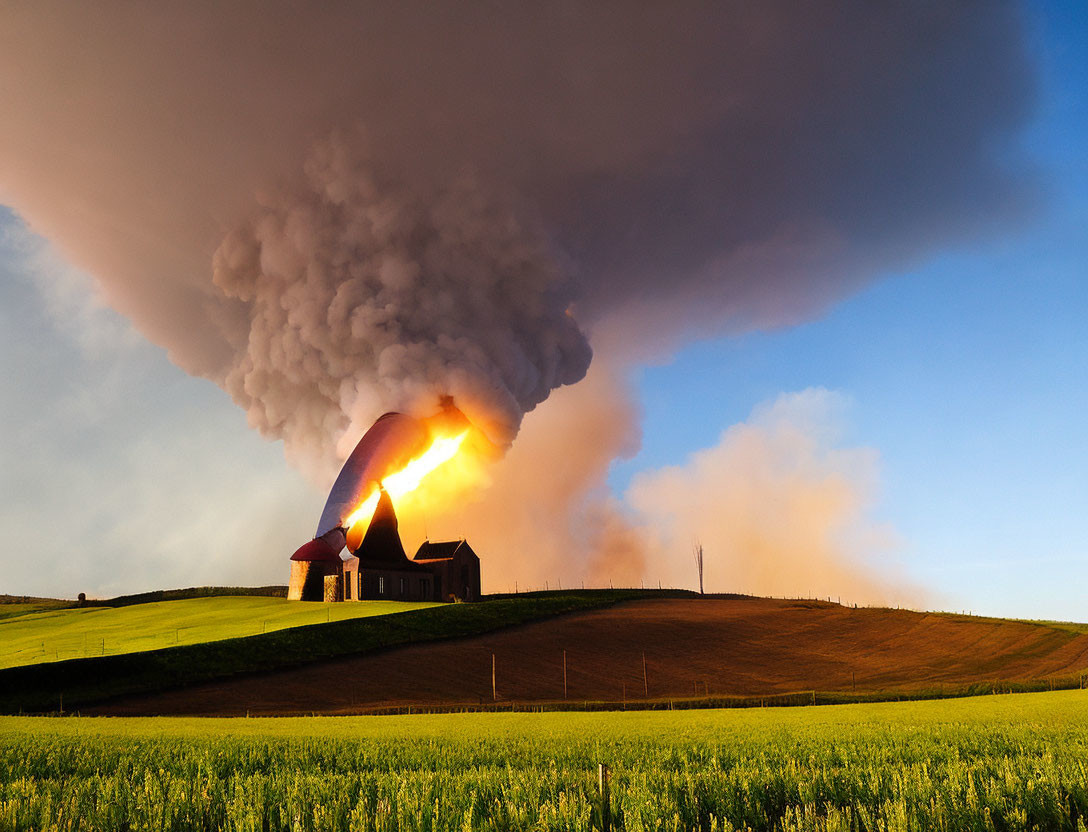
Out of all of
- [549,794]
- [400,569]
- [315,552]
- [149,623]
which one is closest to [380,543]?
[400,569]

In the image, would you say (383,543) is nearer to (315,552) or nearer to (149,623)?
(315,552)

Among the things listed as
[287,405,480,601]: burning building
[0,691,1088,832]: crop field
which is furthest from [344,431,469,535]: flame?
[0,691,1088,832]: crop field

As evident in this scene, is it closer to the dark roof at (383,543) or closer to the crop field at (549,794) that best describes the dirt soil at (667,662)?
the dark roof at (383,543)

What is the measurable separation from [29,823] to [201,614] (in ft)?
277

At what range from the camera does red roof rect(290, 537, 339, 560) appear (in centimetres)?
9744

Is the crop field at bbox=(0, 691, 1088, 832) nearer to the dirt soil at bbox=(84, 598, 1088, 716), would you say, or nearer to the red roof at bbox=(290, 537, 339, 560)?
the dirt soil at bbox=(84, 598, 1088, 716)

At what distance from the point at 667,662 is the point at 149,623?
5104 cm

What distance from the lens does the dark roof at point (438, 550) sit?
353 ft

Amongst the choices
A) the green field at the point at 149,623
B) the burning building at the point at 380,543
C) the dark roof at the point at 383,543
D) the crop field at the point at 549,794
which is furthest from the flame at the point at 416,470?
the crop field at the point at 549,794

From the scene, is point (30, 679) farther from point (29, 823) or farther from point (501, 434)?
point (501, 434)

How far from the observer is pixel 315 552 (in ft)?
322

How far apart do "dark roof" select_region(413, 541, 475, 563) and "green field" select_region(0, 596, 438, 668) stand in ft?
65.1

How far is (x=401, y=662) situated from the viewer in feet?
193

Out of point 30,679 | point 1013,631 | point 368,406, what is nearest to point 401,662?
point 30,679
